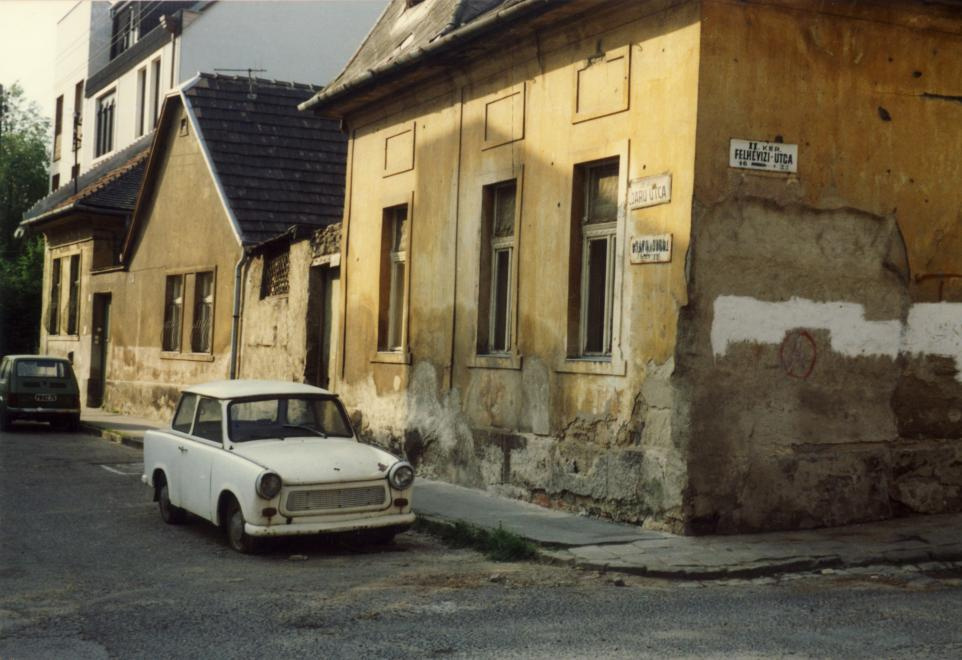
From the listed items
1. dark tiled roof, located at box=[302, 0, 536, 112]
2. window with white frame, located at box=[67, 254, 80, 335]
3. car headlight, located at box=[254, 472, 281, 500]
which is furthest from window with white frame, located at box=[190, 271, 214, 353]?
car headlight, located at box=[254, 472, 281, 500]

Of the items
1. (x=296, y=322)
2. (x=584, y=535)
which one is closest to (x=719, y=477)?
(x=584, y=535)

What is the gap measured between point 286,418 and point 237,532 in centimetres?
128

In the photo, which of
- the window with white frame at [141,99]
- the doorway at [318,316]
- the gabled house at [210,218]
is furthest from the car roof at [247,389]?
the window with white frame at [141,99]

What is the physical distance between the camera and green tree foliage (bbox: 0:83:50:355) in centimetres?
3666

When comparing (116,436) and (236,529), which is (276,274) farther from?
(236,529)

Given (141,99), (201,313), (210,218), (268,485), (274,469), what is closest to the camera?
(268,485)

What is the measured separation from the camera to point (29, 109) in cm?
5678

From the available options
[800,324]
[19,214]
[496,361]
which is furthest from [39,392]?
[19,214]

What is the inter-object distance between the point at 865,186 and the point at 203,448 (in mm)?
6368

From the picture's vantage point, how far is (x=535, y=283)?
12195 millimetres

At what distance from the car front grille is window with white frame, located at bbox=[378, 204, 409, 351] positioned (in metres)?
6.15

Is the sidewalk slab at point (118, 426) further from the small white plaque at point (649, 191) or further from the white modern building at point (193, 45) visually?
the small white plaque at point (649, 191)

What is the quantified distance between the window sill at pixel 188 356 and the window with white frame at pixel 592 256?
12.0m

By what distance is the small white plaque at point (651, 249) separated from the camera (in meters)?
10.1
